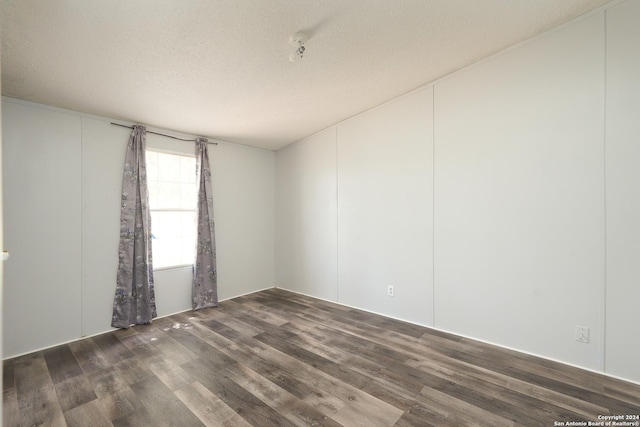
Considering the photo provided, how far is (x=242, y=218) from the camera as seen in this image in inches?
174

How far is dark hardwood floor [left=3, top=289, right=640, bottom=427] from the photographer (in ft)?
5.91

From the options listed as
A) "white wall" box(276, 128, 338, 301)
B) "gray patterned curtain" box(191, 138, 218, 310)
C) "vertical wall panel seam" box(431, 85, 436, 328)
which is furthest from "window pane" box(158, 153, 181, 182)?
"vertical wall panel seam" box(431, 85, 436, 328)

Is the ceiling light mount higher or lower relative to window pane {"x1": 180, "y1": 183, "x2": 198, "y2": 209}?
higher

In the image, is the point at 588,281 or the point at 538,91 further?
the point at 538,91

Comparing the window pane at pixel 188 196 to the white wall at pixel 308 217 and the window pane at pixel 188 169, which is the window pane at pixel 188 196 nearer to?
the window pane at pixel 188 169

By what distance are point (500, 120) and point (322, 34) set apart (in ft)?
5.84

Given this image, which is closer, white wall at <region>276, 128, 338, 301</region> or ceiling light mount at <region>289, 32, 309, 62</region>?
ceiling light mount at <region>289, 32, 309, 62</region>

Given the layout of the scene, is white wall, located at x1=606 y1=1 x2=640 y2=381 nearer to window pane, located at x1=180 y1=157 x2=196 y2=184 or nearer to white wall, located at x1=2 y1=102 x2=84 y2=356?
window pane, located at x1=180 y1=157 x2=196 y2=184

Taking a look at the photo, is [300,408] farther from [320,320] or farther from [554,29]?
[554,29]

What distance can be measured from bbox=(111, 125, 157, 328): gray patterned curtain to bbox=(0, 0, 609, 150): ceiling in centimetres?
51

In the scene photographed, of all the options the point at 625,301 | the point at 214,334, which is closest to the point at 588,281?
the point at 625,301

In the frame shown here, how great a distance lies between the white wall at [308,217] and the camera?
4023 millimetres

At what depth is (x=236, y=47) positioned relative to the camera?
2141 millimetres

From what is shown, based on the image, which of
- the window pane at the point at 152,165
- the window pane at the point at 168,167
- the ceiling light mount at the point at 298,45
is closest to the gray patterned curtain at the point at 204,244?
the window pane at the point at 168,167
